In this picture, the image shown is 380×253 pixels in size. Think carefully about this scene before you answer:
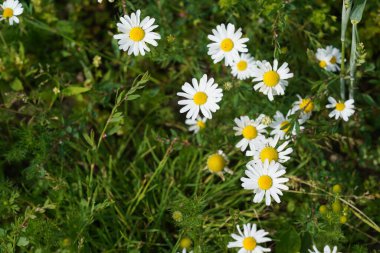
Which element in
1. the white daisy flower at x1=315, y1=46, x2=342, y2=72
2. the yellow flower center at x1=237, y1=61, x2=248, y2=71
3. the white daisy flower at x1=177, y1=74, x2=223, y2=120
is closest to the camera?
the white daisy flower at x1=177, y1=74, x2=223, y2=120

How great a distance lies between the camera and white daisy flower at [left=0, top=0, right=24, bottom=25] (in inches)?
99.6

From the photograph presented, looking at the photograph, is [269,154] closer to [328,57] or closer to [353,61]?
[353,61]

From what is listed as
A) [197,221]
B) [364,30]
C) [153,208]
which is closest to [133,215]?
[153,208]

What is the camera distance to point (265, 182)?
2258 millimetres

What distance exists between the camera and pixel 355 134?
9.93ft

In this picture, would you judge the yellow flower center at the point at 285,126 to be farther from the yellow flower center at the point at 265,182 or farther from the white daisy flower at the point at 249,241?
the white daisy flower at the point at 249,241

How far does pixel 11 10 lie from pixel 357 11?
1655mm

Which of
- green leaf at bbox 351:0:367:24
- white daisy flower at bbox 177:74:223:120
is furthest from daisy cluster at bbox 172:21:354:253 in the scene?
green leaf at bbox 351:0:367:24

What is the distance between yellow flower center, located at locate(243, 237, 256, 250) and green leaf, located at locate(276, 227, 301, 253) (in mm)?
409

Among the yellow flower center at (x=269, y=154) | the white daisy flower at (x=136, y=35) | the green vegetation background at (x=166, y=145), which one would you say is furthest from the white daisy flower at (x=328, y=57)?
the white daisy flower at (x=136, y=35)

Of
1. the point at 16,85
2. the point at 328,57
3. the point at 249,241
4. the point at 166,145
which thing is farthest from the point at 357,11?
the point at 16,85

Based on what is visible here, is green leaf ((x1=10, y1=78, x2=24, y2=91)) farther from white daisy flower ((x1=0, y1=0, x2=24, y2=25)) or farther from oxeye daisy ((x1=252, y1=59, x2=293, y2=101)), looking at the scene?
oxeye daisy ((x1=252, y1=59, x2=293, y2=101))

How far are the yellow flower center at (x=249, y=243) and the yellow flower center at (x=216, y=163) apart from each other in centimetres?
53

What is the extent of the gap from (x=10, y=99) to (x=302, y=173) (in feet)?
5.39
